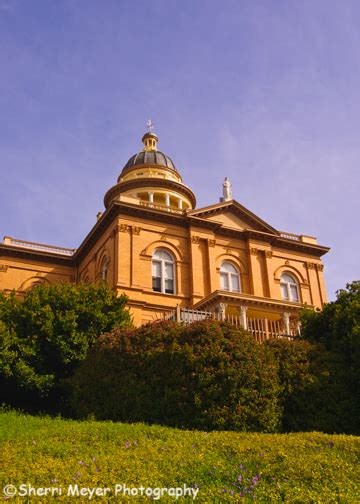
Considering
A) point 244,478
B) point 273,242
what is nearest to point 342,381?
point 244,478

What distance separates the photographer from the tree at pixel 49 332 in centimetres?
1819

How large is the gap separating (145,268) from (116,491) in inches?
853

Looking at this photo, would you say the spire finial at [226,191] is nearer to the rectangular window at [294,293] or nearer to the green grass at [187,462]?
the rectangular window at [294,293]

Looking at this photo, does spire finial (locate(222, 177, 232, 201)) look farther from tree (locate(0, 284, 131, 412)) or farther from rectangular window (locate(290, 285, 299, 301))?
tree (locate(0, 284, 131, 412))

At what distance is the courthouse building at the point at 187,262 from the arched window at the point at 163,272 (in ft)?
0.19

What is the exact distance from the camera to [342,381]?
15680 millimetres

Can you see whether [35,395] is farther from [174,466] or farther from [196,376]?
[174,466]

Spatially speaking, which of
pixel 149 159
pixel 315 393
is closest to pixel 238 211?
pixel 149 159

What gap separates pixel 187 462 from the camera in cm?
988

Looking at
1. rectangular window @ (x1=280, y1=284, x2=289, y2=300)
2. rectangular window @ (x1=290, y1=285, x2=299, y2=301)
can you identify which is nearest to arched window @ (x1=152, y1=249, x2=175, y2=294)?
rectangular window @ (x1=280, y1=284, x2=289, y2=300)

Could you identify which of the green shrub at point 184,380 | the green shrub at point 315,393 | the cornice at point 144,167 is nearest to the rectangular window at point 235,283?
the cornice at point 144,167

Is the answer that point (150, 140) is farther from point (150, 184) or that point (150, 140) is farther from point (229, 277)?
point (229, 277)

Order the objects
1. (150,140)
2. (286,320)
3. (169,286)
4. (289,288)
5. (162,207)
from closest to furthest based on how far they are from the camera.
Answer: (286,320) → (169,286) → (162,207) → (289,288) → (150,140)

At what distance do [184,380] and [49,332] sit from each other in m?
6.43
